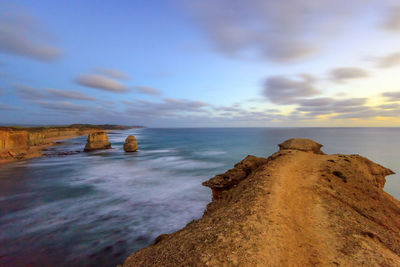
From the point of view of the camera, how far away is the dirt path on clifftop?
4.93 metres

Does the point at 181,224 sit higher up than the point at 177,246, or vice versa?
the point at 177,246

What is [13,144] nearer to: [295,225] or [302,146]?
[295,225]

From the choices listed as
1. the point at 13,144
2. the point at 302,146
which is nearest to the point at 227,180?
the point at 302,146

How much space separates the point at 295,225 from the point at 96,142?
60.5 metres

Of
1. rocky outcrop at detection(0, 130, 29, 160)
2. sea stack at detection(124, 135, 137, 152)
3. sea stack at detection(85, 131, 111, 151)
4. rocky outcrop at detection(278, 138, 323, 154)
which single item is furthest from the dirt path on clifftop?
sea stack at detection(85, 131, 111, 151)

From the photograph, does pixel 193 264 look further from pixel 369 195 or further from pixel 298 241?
pixel 369 195

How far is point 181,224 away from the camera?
15.2m

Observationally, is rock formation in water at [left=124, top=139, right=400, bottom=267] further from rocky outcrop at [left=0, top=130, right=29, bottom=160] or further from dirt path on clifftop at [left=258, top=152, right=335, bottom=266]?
rocky outcrop at [left=0, top=130, right=29, bottom=160]

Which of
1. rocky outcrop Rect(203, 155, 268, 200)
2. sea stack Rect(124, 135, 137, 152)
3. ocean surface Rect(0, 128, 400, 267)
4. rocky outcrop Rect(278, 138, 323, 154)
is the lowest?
ocean surface Rect(0, 128, 400, 267)

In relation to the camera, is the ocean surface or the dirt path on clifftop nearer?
the dirt path on clifftop

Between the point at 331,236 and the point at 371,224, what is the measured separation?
230 centimetres

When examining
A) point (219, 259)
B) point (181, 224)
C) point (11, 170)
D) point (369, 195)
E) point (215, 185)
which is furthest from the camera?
point (11, 170)

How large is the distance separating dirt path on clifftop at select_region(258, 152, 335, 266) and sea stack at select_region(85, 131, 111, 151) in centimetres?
5703

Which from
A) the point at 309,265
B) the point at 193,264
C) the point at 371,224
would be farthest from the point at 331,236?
the point at 193,264
